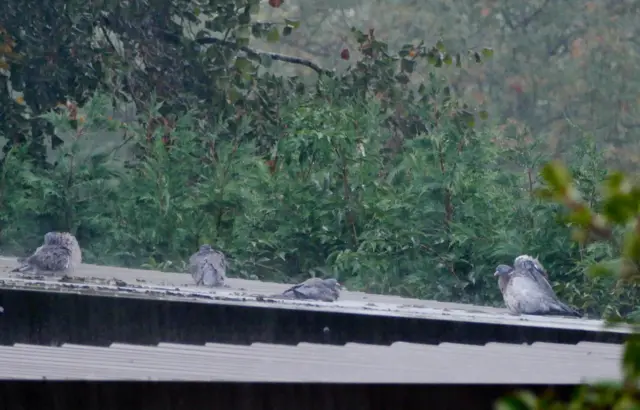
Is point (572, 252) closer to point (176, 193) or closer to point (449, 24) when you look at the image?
point (176, 193)

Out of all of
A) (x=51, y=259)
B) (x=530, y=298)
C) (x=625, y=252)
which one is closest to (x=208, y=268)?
(x=51, y=259)

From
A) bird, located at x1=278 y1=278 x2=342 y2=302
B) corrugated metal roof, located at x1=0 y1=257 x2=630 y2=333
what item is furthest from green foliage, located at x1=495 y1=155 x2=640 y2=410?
bird, located at x1=278 y1=278 x2=342 y2=302

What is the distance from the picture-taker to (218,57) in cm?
1016

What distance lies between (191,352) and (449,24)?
62.4 feet

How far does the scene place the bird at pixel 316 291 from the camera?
528cm

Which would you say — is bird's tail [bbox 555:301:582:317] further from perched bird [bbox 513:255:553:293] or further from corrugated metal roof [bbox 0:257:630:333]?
corrugated metal roof [bbox 0:257:630:333]

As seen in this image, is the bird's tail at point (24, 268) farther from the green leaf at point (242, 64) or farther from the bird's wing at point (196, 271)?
the green leaf at point (242, 64)

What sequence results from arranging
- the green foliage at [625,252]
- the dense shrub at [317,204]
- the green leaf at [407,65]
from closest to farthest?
the green foliage at [625,252]
the dense shrub at [317,204]
the green leaf at [407,65]

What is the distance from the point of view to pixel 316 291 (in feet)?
17.7

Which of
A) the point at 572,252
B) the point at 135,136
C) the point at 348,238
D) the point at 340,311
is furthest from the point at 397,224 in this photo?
the point at 340,311

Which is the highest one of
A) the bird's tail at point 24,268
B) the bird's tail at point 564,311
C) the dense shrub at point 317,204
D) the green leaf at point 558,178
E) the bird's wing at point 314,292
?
the dense shrub at point 317,204

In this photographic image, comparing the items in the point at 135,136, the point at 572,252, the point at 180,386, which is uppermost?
the point at 135,136

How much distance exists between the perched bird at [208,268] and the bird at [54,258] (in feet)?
2.23

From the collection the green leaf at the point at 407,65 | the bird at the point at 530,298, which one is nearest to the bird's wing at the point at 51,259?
the bird at the point at 530,298
